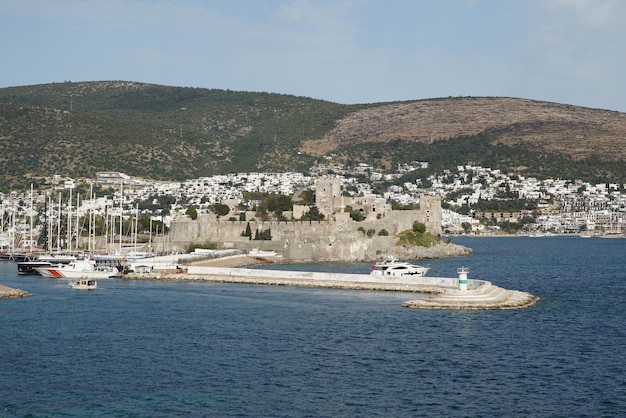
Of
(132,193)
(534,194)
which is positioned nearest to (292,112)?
(534,194)

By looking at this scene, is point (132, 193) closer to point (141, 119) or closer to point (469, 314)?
point (141, 119)

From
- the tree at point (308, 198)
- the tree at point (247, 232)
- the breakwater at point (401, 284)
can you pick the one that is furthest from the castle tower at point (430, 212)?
the breakwater at point (401, 284)

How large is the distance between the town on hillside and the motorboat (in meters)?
11.1

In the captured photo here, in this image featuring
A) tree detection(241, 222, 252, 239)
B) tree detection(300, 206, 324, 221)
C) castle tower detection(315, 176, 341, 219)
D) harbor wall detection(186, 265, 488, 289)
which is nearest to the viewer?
harbor wall detection(186, 265, 488, 289)

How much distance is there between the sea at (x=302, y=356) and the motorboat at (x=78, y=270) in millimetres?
7883

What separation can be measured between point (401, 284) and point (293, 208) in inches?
1212

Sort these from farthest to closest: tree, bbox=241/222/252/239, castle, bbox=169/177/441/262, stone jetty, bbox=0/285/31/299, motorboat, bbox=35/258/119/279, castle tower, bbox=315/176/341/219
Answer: castle tower, bbox=315/176/341/219 < tree, bbox=241/222/252/239 < castle, bbox=169/177/441/262 < motorboat, bbox=35/258/119/279 < stone jetty, bbox=0/285/31/299

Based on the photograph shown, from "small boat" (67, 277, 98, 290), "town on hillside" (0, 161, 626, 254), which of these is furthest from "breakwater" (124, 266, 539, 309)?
"town on hillside" (0, 161, 626, 254)

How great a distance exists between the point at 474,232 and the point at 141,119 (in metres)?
62.0

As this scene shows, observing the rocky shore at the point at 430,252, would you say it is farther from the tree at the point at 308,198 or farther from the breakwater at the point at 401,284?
the breakwater at the point at 401,284

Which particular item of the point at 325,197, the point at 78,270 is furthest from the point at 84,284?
the point at 325,197

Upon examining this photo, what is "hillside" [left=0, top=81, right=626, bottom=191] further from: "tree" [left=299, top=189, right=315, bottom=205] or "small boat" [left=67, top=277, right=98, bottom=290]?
"small boat" [left=67, top=277, right=98, bottom=290]

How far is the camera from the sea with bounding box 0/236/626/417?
936 inches

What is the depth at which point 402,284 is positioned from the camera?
151ft
